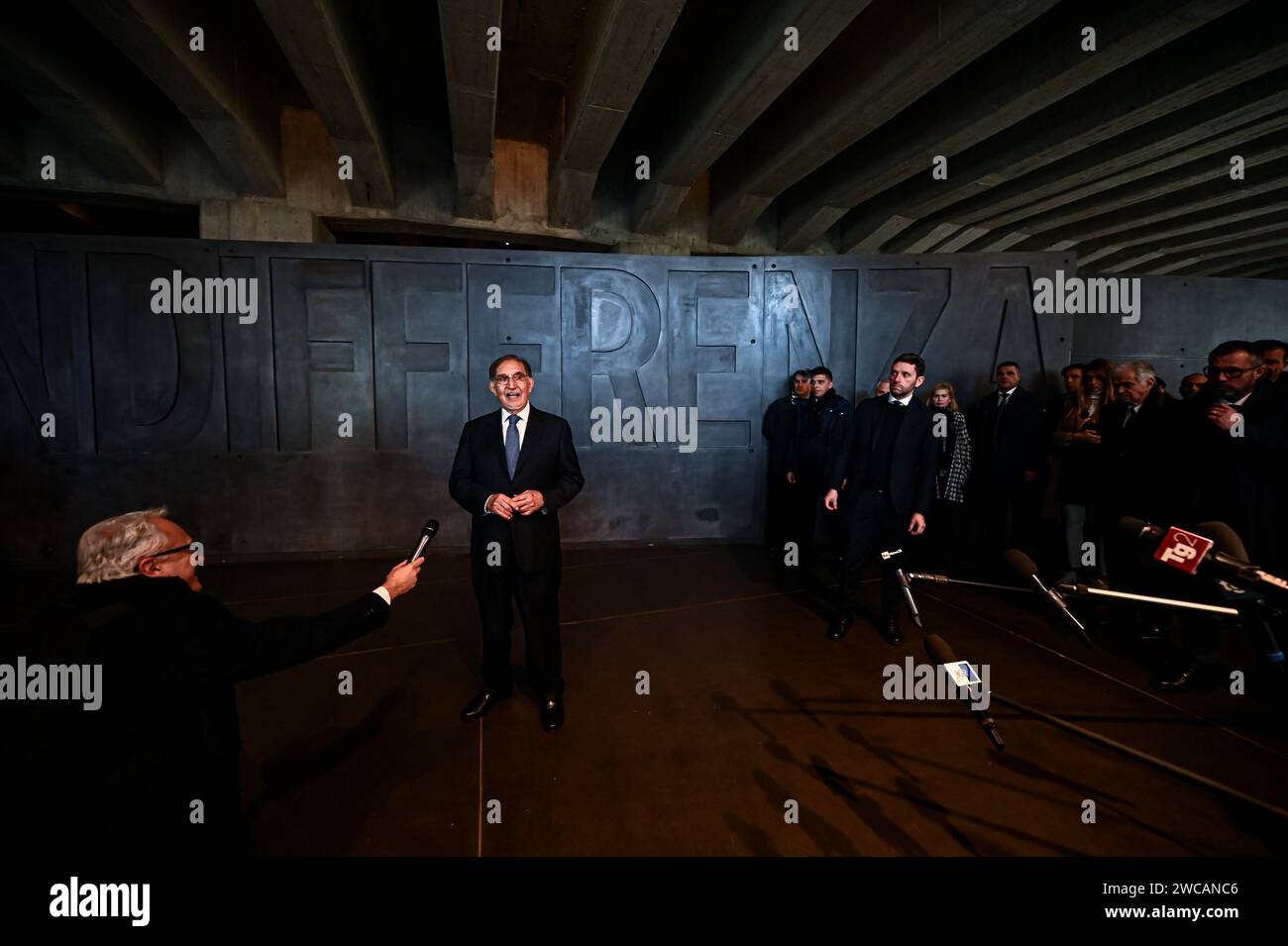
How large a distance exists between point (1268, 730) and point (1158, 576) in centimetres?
99

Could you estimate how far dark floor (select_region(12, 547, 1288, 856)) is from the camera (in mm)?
2422

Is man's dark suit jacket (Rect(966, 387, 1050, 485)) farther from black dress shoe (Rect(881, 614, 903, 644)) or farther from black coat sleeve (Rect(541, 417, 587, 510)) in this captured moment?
black coat sleeve (Rect(541, 417, 587, 510))

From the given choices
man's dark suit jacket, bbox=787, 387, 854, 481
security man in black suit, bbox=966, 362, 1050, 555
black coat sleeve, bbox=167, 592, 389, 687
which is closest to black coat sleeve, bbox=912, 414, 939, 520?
man's dark suit jacket, bbox=787, 387, 854, 481

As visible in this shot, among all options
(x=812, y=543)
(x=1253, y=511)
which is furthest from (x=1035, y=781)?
(x=812, y=543)

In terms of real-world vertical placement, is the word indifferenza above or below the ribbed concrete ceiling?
below

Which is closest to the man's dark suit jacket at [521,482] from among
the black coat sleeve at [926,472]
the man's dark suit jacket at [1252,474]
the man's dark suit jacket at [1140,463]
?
the black coat sleeve at [926,472]

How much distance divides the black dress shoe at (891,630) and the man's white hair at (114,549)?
4411mm

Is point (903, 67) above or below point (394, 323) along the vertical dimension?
above

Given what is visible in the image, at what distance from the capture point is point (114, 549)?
1704mm

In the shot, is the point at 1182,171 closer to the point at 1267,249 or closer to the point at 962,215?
the point at 962,215

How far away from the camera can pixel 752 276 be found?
7.17m

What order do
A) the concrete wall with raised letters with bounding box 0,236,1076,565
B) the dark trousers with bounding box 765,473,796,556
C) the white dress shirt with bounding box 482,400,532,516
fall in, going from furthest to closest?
the dark trousers with bounding box 765,473,796,556, the concrete wall with raised letters with bounding box 0,236,1076,565, the white dress shirt with bounding box 482,400,532,516

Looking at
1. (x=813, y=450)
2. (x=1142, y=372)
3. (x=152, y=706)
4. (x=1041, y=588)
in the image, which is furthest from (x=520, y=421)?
(x=1142, y=372)

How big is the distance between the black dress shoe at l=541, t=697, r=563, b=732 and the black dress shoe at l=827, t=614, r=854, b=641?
2291mm
